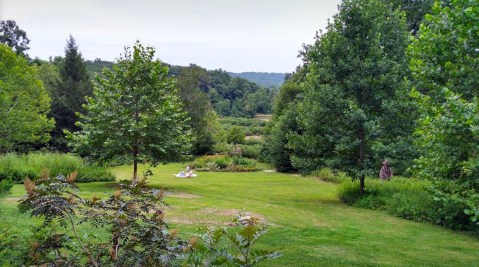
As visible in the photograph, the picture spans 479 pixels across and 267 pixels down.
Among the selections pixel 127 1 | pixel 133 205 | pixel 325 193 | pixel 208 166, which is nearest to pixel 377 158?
pixel 325 193

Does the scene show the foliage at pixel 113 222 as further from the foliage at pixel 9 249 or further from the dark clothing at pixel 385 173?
the dark clothing at pixel 385 173

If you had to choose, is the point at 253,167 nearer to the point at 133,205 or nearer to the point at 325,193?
the point at 325,193

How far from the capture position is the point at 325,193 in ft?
55.9

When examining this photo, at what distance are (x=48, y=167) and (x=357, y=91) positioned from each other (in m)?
12.9

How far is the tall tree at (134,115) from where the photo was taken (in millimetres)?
14859

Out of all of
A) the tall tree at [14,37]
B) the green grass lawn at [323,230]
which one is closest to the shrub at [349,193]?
the green grass lawn at [323,230]

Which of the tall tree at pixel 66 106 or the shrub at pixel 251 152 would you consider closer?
the tall tree at pixel 66 106

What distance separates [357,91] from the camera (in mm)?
14008

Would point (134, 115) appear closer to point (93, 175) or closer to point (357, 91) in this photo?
point (93, 175)

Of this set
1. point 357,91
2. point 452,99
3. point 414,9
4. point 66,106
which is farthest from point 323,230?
point 66,106

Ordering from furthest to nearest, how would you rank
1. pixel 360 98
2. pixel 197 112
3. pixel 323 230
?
pixel 197 112 → pixel 360 98 → pixel 323 230

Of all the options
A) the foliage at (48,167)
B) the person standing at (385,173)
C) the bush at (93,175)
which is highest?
the person standing at (385,173)

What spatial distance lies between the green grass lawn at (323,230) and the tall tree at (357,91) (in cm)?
196

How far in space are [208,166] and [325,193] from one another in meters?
12.0
